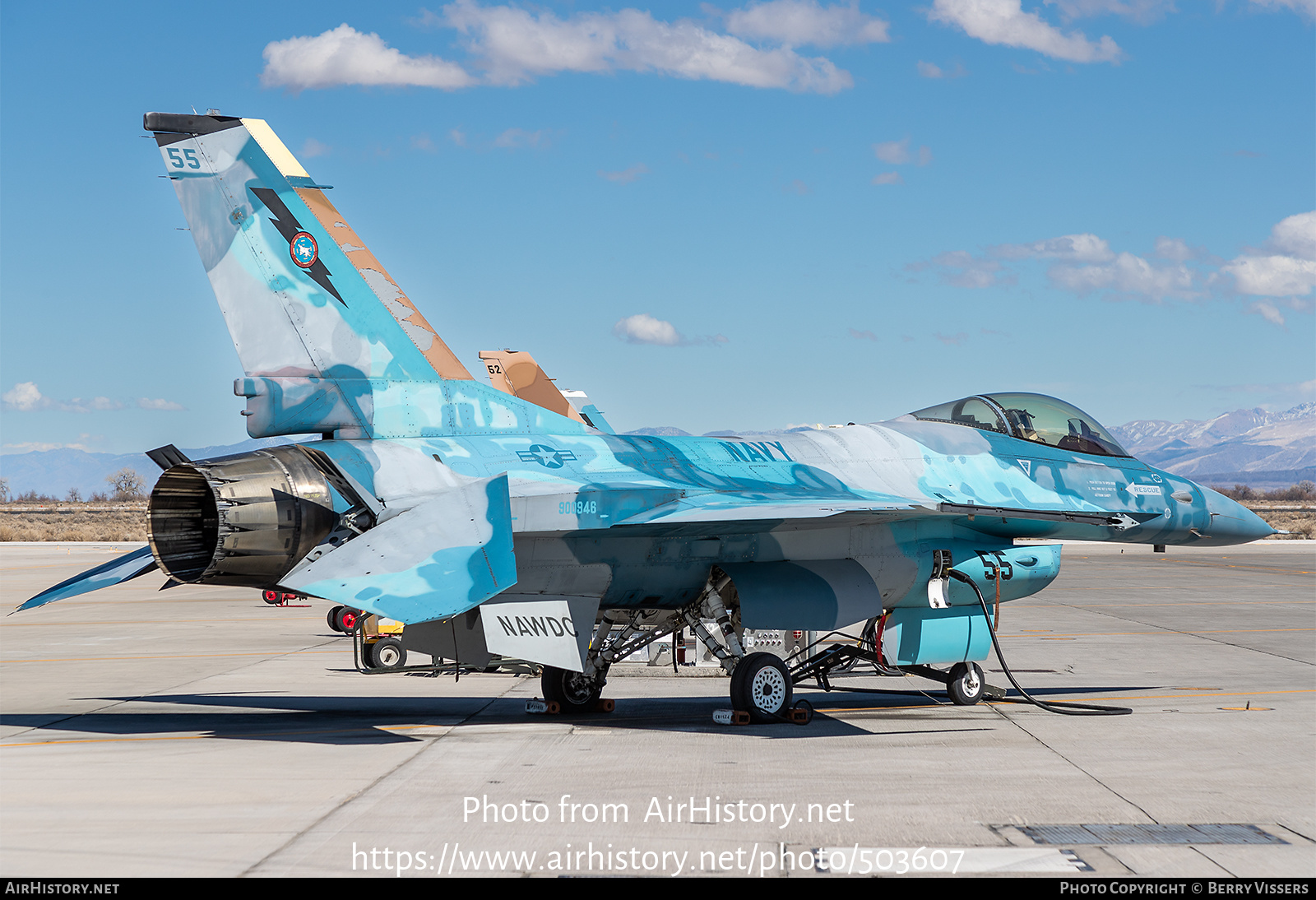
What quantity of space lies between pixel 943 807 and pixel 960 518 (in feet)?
19.3

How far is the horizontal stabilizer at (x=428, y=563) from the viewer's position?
9.20 m

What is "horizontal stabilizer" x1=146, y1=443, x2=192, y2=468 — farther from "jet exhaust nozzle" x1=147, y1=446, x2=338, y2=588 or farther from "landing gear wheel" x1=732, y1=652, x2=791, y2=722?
"landing gear wheel" x1=732, y1=652, x2=791, y2=722

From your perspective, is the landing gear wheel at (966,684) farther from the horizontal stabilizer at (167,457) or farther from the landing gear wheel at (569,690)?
the horizontal stabilizer at (167,457)

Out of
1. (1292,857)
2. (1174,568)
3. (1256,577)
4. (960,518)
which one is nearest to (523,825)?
(1292,857)

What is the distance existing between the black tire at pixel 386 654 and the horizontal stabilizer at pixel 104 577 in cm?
538

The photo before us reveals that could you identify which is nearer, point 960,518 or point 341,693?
point 960,518

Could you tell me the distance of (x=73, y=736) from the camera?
11.3 meters

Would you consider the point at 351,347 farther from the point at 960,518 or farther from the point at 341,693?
the point at 960,518

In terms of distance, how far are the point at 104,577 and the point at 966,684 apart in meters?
9.73

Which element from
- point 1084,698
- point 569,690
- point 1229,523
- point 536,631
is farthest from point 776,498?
point 1229,523

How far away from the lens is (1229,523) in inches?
588

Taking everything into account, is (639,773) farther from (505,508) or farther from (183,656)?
(183,656)

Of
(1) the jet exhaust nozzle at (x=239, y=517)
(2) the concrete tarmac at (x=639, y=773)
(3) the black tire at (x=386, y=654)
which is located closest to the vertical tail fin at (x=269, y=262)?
(1) the jet exhaust nozzle at (x=239, y=517)

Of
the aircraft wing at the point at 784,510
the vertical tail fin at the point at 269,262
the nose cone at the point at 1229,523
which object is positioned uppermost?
the vertical tail fin at the point at 269,262
